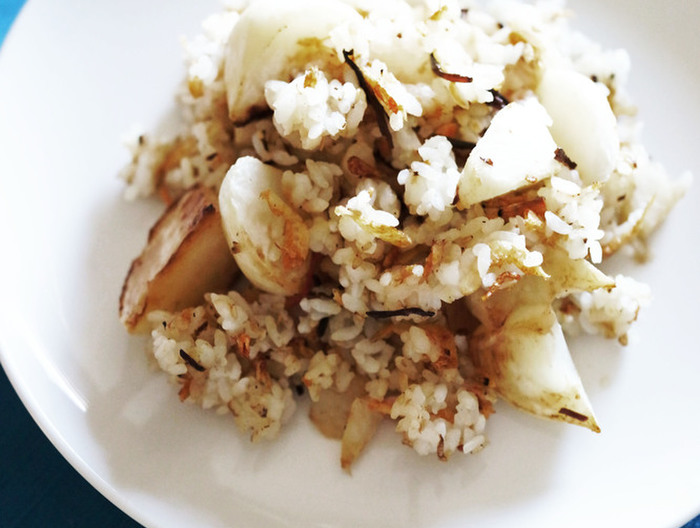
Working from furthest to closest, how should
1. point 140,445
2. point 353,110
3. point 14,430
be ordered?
1. point 14,430
2. point 140,445
3. point 353,110

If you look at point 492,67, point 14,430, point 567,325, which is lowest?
point 14,430

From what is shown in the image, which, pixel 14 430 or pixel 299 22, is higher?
pixel 299 22

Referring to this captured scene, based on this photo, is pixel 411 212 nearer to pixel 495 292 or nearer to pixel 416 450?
pixel 495 292

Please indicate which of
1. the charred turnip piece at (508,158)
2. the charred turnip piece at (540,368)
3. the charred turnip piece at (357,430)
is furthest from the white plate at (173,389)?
the charred turnip piece at (508,158)

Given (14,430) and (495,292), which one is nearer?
(495,292)

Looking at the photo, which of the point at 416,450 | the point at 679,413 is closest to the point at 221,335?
the point at 416,450

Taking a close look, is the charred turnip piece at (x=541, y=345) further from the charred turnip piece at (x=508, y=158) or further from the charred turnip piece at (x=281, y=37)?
the charred turnip piece at (x=281, y=37)

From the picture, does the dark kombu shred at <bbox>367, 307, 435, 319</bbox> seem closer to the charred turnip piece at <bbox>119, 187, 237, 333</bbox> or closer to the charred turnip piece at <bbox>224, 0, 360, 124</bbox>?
the charred turnip piece at <bbox>119, 187, 237, 333</bbox>
